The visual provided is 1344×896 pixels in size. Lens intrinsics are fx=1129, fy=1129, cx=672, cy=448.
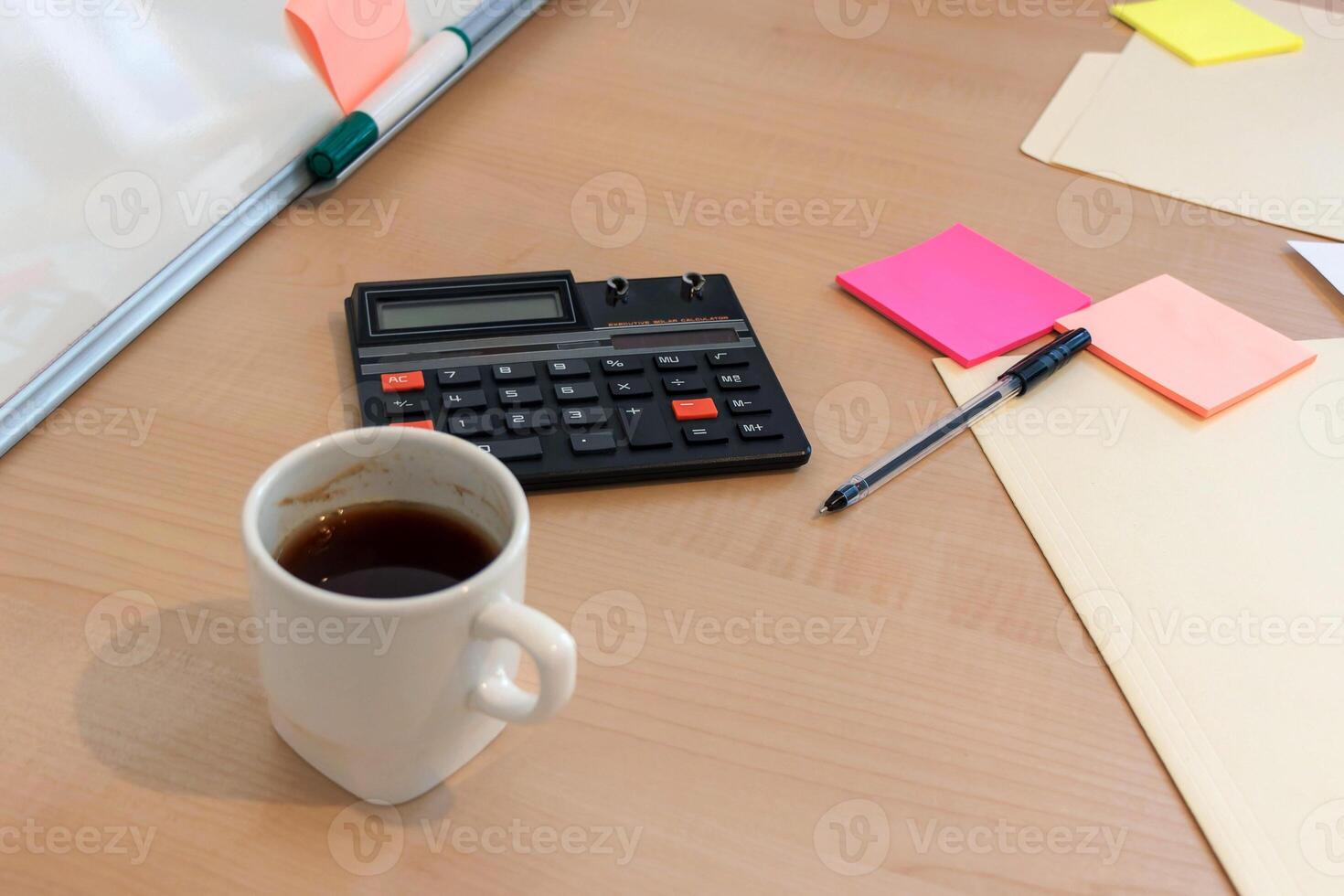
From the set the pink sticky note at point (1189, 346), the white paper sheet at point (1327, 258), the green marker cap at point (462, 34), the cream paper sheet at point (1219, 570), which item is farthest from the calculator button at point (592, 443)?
the white paper sheet at point (1327, 258)

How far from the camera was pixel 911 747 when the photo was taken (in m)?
0.46

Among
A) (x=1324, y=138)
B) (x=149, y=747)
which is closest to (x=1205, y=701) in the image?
(x=149, y=747)

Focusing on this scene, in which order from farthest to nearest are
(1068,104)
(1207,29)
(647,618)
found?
(1207,29) → (1068,104) → (647,618)

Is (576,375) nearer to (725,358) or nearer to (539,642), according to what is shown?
(725,358)

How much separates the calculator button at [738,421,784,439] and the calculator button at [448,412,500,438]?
0.12 metres

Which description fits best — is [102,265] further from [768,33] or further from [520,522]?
[768,33]

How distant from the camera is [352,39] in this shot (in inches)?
29.5

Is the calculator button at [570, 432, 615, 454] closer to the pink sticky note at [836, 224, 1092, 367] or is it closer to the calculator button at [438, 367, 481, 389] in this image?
the calculator button at [438, 367, 481, 389]

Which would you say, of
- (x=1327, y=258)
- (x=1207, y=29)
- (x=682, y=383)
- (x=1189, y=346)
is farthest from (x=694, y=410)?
(x=1207, y=29)

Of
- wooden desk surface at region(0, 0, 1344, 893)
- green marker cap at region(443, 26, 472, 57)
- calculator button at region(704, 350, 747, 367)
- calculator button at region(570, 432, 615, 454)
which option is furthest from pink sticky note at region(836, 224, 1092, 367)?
green marker cap at region(443, 26, 472, 57)

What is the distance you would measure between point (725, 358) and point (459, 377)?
0.47ft

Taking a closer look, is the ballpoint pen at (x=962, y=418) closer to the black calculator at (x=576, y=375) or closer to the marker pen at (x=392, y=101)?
the black calculator at (x=576, y=375)

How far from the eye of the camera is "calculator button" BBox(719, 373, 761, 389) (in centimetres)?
60

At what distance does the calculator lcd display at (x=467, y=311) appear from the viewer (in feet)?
2.01
